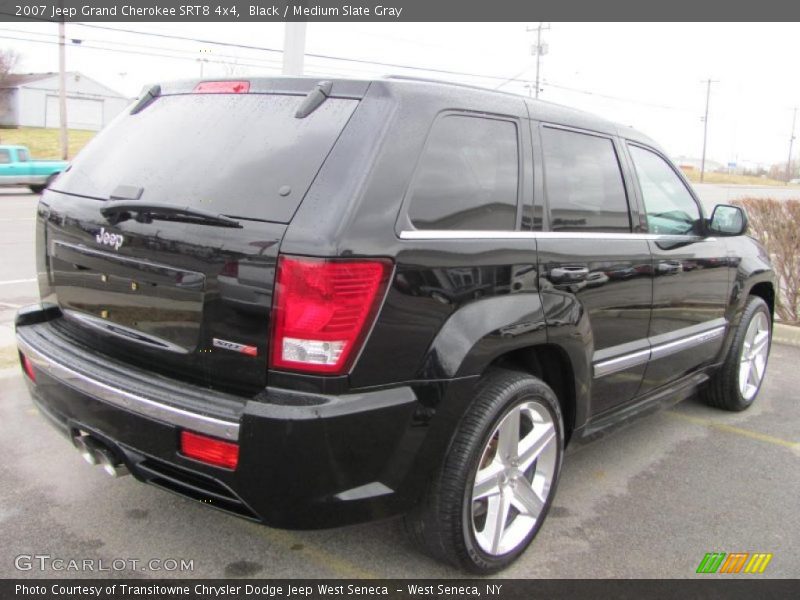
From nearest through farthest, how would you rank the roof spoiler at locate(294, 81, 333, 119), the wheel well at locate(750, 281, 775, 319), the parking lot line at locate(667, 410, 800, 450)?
the roof spoiler at locate(294, 81, 333, 119)
the parking lot line at locate(667, 410, 800, 450)
the wheel well at locate(750, 281, 775, 319)

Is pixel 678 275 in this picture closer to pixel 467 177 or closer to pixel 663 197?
pixel 663 197

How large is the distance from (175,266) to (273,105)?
71 cm

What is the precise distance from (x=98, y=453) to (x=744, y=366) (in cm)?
415

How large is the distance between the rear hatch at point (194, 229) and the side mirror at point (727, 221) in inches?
103

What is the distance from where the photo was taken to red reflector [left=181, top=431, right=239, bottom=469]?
2201 mm

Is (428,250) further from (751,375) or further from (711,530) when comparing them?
(751,375)

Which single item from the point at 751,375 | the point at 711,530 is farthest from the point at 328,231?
the point at 751,375

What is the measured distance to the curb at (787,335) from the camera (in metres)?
6.93

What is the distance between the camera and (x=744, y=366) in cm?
485

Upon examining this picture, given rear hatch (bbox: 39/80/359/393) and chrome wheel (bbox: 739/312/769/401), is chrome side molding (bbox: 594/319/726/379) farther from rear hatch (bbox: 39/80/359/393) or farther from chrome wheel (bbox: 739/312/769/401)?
rear hatch (bbox: 39/80/359/393)

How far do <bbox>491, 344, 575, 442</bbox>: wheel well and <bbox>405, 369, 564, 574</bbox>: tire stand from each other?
13 centimetres

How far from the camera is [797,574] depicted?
2.90 m

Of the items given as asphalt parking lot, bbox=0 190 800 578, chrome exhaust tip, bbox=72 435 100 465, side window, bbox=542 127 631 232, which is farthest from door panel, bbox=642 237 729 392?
chrome exhaust tip, bbox=72 435 100 465

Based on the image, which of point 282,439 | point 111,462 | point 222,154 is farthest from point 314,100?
point 111,462
